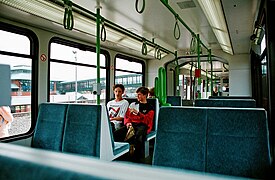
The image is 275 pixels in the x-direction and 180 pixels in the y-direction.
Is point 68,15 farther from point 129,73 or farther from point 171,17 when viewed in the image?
point 129,73

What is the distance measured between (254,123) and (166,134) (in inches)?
→ 22.5

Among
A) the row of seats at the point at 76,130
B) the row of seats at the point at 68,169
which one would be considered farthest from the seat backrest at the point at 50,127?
the row of seats at the point at 68,169

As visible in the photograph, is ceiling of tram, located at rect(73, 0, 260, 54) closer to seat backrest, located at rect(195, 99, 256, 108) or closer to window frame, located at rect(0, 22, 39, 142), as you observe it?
window frame, located at rect(0, 22, 39, 142)

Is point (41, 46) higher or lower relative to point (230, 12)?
lower

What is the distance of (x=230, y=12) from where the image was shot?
3.54m

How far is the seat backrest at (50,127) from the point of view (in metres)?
2.46

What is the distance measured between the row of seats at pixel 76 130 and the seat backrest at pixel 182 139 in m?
0.77

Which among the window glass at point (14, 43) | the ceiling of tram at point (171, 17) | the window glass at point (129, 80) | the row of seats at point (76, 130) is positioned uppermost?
the ceiling of tram at point (171, 17)

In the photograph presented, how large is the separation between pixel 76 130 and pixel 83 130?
0.28ft

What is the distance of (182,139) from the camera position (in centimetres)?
166

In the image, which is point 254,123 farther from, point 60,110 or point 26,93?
point 26,93

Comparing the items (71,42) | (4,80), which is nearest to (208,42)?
(71,42)

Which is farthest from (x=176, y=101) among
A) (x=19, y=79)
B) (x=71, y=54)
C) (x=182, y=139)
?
(x=182, y=139)

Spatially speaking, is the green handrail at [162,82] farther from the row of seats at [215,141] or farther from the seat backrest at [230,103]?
the row of seats at [215,141]
